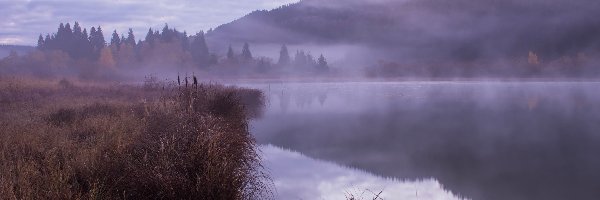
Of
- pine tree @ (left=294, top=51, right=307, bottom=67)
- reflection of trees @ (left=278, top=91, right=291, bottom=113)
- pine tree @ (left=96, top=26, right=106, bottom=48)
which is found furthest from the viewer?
Result: pine tree @ (left=294, top=51, right=307, bottom=67)

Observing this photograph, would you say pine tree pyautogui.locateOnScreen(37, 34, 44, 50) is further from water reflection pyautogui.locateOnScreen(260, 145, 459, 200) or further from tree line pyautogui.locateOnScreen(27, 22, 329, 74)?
water reflection pyautogui.locateOnScreen(260, 145, 459, 200)

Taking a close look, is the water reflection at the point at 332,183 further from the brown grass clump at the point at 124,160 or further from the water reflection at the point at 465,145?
the brown grass clump at the point at 124,160

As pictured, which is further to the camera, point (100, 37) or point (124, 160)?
point (100, 37)

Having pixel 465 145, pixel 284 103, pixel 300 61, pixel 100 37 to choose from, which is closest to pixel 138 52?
pixel 100 37

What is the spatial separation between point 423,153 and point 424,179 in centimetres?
492

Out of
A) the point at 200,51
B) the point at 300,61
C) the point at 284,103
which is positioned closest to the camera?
the point at 284,103

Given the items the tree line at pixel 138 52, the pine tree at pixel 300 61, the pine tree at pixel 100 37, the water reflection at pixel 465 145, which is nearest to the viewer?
the water reflection at pixel 465 145

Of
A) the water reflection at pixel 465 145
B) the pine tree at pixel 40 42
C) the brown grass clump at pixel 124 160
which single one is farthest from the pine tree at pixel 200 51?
the brown grass clump at pixel 124 160

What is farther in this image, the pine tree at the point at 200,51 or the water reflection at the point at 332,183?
the pine tree at the point at 200,51

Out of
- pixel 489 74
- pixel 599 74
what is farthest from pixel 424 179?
pixel 489 74

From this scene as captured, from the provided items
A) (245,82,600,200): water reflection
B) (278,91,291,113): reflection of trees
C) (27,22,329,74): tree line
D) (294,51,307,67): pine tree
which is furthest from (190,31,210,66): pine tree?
(245,82,600,200): water reflection

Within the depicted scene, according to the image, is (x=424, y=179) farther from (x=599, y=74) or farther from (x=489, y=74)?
(x=489, y=74)

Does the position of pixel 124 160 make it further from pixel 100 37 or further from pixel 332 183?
pixel 100 37

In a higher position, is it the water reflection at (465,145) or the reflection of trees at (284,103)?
the water reflection at (465,145)
